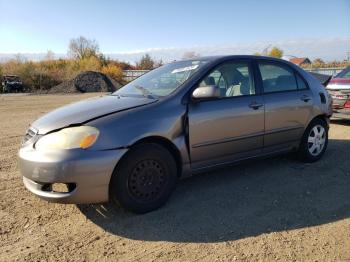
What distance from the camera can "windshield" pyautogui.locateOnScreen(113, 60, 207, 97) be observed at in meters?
4.52

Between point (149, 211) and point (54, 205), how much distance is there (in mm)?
1130

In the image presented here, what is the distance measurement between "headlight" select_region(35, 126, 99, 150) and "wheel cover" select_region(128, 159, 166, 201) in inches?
22.8

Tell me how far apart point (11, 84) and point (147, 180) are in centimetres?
3204

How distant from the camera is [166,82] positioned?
471 cm

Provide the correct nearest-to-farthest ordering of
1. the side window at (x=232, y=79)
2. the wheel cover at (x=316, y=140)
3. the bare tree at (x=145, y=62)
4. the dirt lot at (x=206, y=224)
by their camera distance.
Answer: the dirt lot at (x=206, y=224) → the side window at (x=232, y=79) → the wheel cover at (x=316, y=140) → the bare tree at (x=145, y=62)

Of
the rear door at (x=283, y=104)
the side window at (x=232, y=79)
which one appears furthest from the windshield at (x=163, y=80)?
the rear door at (x=283, y=104)

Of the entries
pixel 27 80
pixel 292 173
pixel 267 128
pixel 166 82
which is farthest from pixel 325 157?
pixel 27 80

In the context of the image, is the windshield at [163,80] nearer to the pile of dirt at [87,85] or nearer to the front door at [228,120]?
the front door at [228,120]

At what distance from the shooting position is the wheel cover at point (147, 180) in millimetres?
3908

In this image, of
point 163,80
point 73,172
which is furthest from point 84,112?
point 163,80

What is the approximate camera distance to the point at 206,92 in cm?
420

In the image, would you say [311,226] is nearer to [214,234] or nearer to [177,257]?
[214,234]

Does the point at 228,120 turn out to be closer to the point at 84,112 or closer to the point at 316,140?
the point at 84,112

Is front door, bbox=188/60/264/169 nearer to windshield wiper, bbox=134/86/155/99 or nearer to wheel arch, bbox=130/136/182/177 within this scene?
wheel arch, bbox=130/136/182/177
